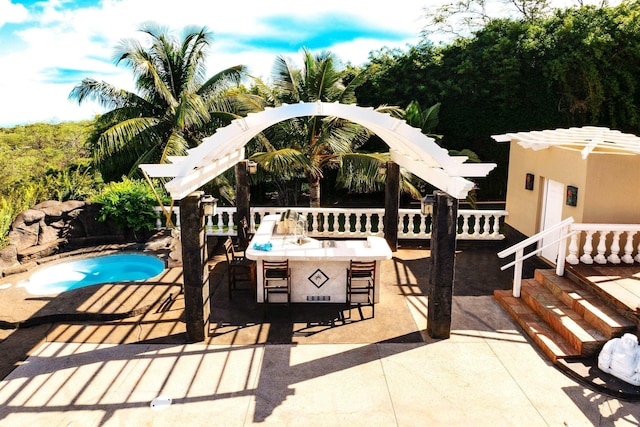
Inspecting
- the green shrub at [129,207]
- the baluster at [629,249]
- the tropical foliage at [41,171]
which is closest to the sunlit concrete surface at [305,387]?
the baluster at [629,249]

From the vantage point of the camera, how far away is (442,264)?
6953 millimetres

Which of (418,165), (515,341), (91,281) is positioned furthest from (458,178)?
(91,281)

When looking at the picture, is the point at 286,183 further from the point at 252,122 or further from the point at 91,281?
the point at 252,122

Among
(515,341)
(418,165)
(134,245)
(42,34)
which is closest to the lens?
(515,341)

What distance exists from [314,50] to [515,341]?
9.47 metres

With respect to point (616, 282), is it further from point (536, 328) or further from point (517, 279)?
point (536, 328)

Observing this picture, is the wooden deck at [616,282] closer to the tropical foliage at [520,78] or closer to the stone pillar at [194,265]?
the stone pillar at [194,265]

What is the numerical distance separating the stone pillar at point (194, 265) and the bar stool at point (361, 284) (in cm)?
246

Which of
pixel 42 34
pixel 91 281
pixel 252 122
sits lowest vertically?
pixel 91 281

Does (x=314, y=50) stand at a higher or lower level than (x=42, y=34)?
lower

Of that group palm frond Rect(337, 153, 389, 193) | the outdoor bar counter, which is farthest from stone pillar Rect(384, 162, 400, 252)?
the outdoor bar counter

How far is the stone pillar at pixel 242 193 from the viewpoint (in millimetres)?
11109

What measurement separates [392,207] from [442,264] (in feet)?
15.4

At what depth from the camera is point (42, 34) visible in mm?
32344
